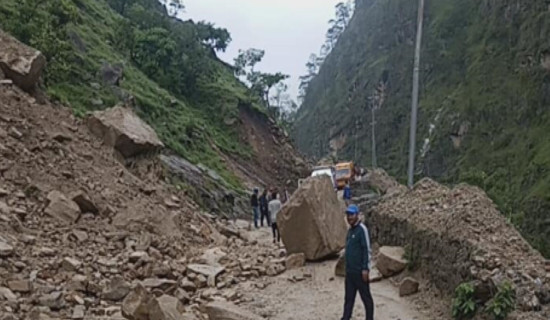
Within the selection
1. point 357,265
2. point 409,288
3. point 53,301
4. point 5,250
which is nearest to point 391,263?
point 409,288

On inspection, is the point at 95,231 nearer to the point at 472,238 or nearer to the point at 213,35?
the point at 472,238

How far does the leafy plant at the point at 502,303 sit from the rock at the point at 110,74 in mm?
21304

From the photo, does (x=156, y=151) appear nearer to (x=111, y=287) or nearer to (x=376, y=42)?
(x=111, y=287)

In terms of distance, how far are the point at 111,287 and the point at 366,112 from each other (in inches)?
4131

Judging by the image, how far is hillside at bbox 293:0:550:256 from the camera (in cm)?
7194

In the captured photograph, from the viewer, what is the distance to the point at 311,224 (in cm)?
1266

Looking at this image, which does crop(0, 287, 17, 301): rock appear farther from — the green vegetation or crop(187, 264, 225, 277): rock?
the green vegetation

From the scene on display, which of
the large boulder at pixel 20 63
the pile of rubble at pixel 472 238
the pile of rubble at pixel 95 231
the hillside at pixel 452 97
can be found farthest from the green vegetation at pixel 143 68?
the hillside at pixel 452 97

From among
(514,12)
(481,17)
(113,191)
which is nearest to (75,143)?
(113,191)

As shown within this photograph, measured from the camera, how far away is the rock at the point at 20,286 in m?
8.78

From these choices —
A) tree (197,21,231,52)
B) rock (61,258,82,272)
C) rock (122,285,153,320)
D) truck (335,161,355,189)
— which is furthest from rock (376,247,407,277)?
tree (197,21,231,52)

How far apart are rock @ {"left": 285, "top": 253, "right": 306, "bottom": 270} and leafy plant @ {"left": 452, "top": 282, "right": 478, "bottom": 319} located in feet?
15.1

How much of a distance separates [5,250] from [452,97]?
87612 millimetres

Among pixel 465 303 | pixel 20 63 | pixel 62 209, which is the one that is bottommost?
pixel 465 303
